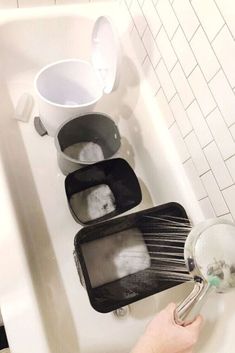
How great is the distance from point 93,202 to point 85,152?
18 centimetres


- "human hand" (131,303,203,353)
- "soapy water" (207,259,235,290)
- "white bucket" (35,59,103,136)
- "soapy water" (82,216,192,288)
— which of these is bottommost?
"human hand" (131,303,203,353)

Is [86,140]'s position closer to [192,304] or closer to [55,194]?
[55,194]

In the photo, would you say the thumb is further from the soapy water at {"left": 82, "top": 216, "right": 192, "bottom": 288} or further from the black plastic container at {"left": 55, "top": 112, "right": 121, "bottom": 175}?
the black plastic container at {"left": 55, "top": 112, "right": 121, "bottom": 175}

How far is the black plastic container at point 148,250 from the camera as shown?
38.7 inches

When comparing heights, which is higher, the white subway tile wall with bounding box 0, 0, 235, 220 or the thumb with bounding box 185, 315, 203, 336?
the white subway tile wall with bounding box 0, 0, 235, 220

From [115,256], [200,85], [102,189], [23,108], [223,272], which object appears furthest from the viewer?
[23,108]

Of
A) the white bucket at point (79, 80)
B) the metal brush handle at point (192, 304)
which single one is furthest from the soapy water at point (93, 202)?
the metal brush handle at point (192, 304)

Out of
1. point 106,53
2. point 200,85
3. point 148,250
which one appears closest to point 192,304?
point 148,250

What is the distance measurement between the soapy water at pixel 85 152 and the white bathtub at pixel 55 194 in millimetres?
86

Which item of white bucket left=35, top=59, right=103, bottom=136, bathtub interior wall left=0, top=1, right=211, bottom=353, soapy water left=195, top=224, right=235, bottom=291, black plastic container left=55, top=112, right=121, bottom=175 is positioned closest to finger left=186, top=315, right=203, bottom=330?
soapy water left=195, top=224, right=235, bottom=291

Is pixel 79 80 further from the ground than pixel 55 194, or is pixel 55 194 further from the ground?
pixel 79 80

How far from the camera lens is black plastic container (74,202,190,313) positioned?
982 millimetres

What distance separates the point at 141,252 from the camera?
1.12 metres

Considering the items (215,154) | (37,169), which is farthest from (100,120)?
(215,154)
